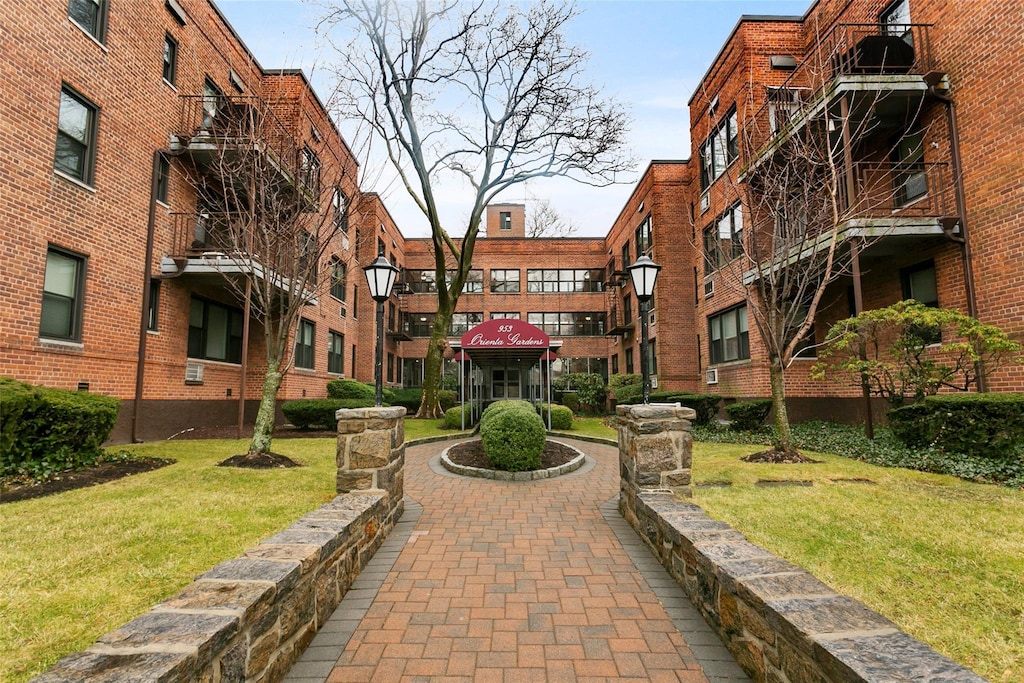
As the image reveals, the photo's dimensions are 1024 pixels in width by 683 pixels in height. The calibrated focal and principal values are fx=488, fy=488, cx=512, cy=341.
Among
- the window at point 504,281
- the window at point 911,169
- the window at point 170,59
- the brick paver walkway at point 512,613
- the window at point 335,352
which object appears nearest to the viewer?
the brick paver walkway at point 512,613

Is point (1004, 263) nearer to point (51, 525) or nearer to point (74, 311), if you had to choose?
point (51, 525)

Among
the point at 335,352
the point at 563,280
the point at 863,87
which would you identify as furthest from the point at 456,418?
the point at 563,280

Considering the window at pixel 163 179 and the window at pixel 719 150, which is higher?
the window at pixel 719 150

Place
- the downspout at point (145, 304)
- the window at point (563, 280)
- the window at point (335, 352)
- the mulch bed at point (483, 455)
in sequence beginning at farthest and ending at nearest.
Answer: the window at point (563, 280), the window at point (335, 352), the downspout at point (145, 304), the mulch bed at point (483, 455)

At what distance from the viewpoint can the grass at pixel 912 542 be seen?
2.56 m

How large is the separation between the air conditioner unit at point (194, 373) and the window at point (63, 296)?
9.45 ft

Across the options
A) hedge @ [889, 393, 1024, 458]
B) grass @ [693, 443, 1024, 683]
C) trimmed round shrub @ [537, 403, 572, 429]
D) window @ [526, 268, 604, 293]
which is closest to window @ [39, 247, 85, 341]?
trimmed round shrub @ [537, 403, 572, 429]

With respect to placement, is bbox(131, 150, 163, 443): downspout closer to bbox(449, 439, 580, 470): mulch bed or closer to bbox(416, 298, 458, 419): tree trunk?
bbox(449, 439, 580, 470): mulch bed

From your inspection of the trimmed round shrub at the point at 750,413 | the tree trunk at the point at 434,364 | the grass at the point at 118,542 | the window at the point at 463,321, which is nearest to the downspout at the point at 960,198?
the trimmed round shrub at the point at 750,413

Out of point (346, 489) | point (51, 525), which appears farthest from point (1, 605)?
point (346, 489)

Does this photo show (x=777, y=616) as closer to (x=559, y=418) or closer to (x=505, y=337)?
(x=505, y=337)

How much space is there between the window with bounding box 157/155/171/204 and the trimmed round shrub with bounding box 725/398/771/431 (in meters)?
14.6

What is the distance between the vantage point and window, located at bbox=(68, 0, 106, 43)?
9.31m

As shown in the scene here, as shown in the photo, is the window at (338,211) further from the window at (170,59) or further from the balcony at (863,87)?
the balcony at (863,87)
